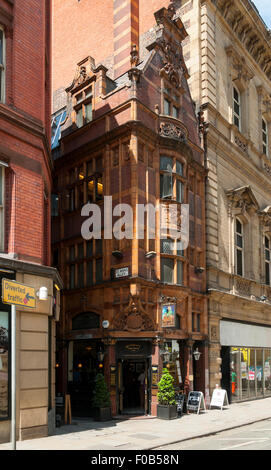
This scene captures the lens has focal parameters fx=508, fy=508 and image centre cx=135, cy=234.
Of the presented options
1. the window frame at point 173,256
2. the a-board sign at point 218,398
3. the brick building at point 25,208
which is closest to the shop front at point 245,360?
the a-board sign at point 218,398

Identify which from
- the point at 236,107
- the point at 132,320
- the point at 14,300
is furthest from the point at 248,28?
the point at 14,300

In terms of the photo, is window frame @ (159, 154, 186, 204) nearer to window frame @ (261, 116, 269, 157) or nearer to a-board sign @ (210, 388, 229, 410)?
a-board sign @ (210, 388, 229, 410)

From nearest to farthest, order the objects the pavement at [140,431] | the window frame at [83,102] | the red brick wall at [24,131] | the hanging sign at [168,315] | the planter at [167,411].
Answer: the pavement at [140,431] < the red brick wall at [24,131] < the planter at [167,411] < the hanging sign at [168,315] < the window frame at [83,102]

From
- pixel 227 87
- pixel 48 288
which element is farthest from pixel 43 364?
pixel 227 87

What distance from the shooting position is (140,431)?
56.2ft

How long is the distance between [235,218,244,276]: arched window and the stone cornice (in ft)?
39.6

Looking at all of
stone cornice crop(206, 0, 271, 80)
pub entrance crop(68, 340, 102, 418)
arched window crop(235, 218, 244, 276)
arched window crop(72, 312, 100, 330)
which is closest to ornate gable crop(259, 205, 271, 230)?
arched window crop(235, 218, 244, 276)

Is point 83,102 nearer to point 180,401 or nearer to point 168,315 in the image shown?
point 168,315

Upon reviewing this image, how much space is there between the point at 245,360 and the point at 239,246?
6591 millimetres

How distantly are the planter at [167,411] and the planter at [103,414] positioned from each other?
200 centimetres

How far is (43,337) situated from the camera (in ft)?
51.5

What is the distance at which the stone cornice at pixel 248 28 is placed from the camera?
30719 mm

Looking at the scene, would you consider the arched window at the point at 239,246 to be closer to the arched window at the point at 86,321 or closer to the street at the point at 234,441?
the arched window at the point at 86,321

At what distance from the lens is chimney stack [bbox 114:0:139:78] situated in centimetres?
2844
